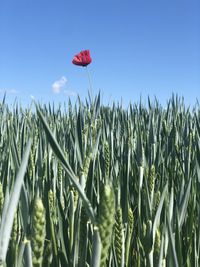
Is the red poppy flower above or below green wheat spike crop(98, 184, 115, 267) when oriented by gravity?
above

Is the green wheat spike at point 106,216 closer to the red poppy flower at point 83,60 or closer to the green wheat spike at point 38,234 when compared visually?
the green wheat spike at point 38,234

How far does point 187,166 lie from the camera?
1007mm

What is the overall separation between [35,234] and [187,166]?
29.7 inches

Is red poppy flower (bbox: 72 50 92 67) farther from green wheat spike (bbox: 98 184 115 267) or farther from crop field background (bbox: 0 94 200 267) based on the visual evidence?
green wheat spike (bbox: 98 184 115 267)

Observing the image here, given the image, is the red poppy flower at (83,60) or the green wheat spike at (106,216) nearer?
the green wheat spike at (106,216)

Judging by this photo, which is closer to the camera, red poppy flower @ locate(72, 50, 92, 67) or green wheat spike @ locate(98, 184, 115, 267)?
green wheat spike @ locate(98, 184, 115, 267)

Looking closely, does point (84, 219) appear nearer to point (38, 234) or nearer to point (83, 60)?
point (38, 234)

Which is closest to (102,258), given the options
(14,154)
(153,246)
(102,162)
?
(14,154)

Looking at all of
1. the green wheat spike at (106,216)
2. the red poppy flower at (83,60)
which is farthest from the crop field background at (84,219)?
the red poppy flower at (83,60)

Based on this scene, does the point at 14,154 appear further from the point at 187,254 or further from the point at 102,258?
the point at 187,254

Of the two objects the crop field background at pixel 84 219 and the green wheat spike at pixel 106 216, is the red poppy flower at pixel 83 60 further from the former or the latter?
the green wheat spike at pixel 106 216

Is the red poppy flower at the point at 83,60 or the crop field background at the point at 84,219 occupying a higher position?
the red poppy flower at the point at 83,60

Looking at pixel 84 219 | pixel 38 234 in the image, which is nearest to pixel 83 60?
pixel 84 219

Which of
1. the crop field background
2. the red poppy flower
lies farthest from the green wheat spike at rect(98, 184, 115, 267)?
the red poppy flower
